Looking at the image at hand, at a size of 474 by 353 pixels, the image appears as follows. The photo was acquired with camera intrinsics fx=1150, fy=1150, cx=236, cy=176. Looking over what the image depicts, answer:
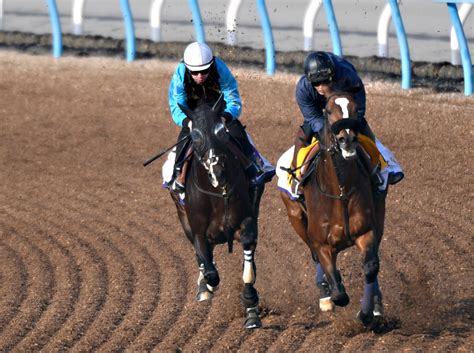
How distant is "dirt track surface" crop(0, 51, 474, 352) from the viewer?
960cm

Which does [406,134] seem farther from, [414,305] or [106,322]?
[106,322]

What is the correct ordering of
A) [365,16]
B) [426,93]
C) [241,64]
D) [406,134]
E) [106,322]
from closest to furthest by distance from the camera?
1. [106,322]
2. [406,134]
3. [426,93]
4. [241,64]
5. [365,16]

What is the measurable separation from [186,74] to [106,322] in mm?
2256

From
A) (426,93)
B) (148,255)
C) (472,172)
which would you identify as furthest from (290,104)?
(148,255)

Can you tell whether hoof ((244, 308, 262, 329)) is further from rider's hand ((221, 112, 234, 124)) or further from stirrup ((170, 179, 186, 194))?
rider's hand ((221, 112, 234, 124))

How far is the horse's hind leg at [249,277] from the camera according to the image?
31.8ft

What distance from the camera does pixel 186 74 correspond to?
9.96m

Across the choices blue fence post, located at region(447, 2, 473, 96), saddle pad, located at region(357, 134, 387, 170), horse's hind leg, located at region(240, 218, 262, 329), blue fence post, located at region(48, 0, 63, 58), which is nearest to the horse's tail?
horse's hind leg, located at region(240, 218, 262, 329)

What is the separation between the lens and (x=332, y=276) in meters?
9.28

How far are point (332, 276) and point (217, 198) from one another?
1181mm

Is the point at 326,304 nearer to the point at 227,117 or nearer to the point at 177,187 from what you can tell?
the point at 177,187

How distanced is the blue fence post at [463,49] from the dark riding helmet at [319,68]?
7.87 m

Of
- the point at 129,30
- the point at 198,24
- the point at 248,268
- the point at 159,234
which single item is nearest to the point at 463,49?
the point at 198,24

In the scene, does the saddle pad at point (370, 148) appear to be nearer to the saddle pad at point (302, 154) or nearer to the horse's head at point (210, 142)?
the saddle pad at point (302, 154)
